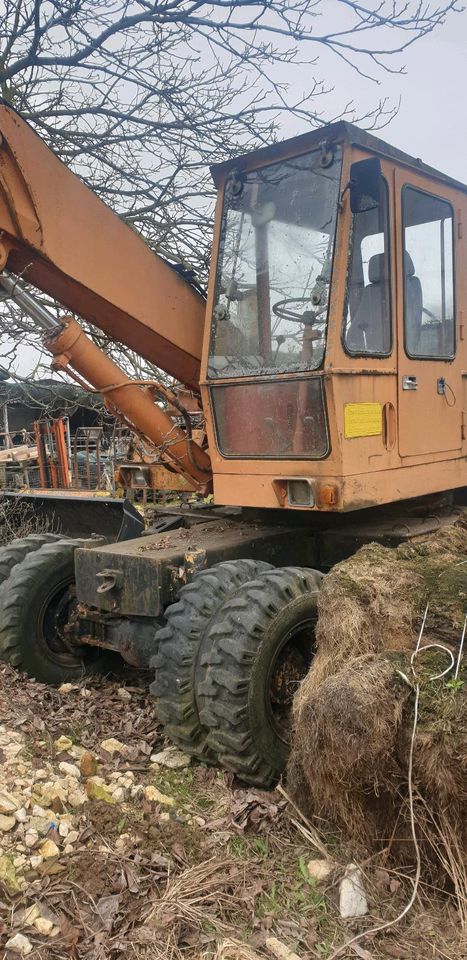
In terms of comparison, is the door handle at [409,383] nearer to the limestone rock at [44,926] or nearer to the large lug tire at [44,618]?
the large lug tire at [44,618]

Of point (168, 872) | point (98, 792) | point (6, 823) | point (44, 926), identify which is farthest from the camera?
point (98, 792)

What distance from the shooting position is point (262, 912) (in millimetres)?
2949

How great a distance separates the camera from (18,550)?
5852mm

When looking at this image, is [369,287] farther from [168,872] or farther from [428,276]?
[168,872]

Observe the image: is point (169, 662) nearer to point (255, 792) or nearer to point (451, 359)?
point (255, 792)

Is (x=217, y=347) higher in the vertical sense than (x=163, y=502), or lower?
higher

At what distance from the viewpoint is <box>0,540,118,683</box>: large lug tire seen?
5.16 meters

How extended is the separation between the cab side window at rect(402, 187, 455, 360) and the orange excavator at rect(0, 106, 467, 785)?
0.02 m

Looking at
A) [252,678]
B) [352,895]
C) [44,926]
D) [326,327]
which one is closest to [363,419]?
[326,327]

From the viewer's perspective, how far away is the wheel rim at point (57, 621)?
531 centimetres

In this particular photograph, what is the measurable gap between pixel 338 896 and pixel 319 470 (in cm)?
207

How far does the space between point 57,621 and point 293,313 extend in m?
2.70

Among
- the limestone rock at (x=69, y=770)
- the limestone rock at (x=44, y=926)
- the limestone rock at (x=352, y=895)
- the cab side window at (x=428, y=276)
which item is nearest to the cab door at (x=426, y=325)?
the cab side window at (x=428, y=276)

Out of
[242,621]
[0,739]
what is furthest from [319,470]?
[0,739]
